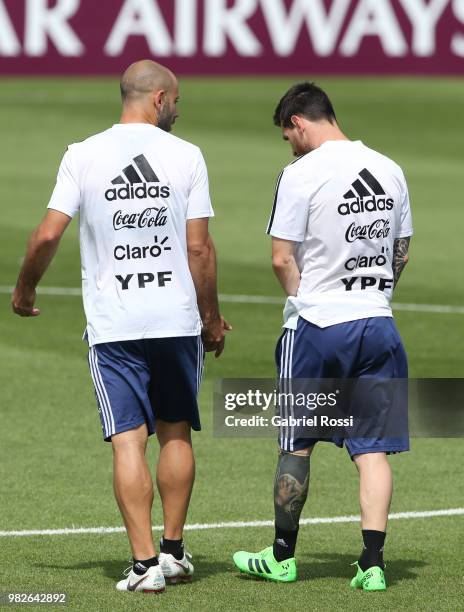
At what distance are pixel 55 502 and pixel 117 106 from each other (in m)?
27.5

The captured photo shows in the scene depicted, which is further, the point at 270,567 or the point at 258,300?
the point at 258,300

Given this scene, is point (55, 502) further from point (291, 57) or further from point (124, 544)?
point (291, 57)

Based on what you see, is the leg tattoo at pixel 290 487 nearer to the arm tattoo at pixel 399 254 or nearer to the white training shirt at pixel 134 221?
the white training shirt at pixel 134 221

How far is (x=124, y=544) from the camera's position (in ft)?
27.0

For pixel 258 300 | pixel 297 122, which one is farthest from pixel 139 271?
pixel 258 300

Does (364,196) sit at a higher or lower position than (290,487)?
higher

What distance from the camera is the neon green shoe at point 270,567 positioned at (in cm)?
751

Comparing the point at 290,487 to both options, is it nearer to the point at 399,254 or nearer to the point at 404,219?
the point at 399,254

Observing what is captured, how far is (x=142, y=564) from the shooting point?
727 cm

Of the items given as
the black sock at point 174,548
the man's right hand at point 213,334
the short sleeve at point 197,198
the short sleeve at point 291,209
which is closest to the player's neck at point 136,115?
the short sleeve at point 197,198

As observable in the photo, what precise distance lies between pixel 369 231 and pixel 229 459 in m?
3.35

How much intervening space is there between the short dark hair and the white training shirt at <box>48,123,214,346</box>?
47 centimetres

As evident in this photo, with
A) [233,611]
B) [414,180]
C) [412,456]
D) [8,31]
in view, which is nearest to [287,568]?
[233,611]

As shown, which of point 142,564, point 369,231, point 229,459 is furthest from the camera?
point 229,459
